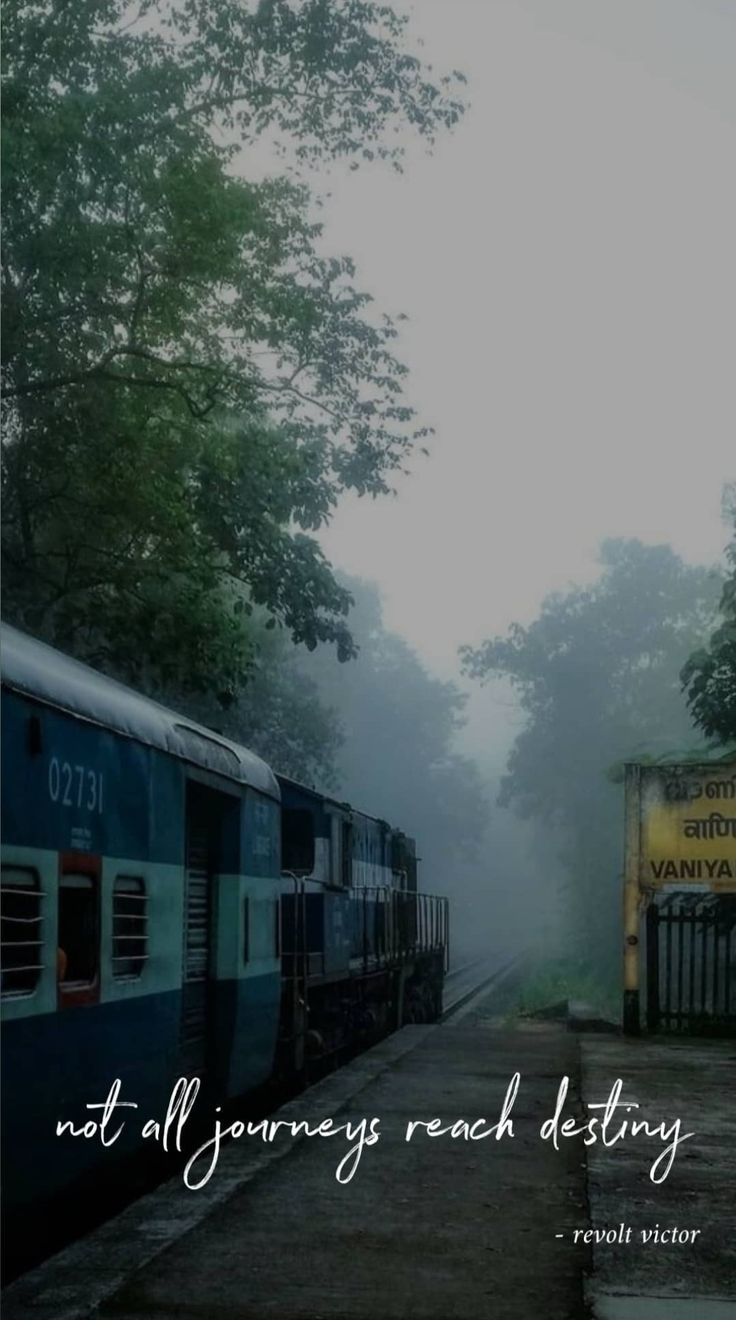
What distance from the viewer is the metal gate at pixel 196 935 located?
34.4ft

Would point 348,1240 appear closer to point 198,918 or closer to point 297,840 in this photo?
point 198,918

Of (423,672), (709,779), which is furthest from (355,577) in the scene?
(709,779)

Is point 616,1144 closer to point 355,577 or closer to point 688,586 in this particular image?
point 688,586

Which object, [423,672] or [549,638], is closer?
[549,638]

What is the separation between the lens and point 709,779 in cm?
1780

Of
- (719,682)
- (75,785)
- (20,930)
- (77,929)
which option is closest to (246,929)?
(77,929)

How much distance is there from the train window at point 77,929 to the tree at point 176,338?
13.9m

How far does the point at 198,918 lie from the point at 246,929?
0.82 meters

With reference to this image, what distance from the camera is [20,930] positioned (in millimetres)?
6609

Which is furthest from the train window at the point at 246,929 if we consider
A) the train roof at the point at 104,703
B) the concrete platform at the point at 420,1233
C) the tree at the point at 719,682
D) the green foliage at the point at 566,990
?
the green foliage at the point at 566,990

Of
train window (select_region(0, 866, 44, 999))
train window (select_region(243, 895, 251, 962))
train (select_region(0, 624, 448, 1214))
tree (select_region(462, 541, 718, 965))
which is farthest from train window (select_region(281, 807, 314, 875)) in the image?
tree (select_region(462, 541, 718, 965))

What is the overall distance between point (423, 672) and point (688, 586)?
113 feet

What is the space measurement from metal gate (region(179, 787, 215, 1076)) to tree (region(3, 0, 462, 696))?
35.1 ft

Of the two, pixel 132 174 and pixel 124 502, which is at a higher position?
pixel 132 174
